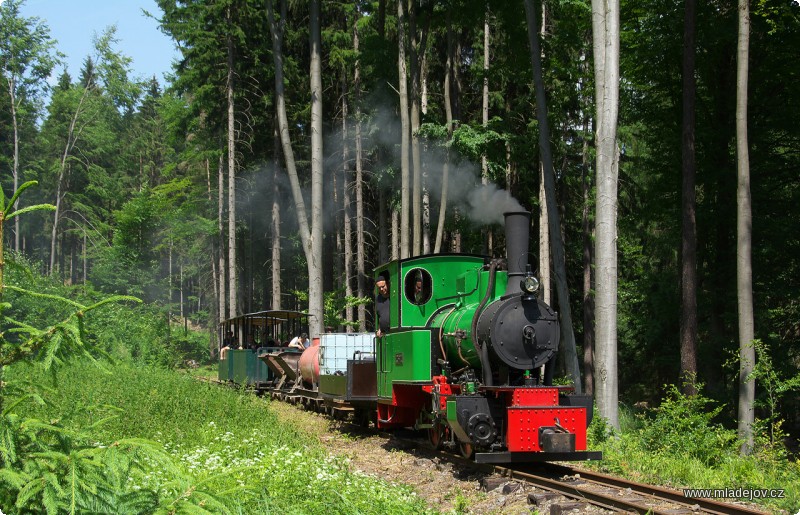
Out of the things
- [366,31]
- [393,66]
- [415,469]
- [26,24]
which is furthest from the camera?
[26,24]

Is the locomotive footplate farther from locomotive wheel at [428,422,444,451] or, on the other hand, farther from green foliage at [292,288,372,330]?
green foliage at [292,288,372,330]

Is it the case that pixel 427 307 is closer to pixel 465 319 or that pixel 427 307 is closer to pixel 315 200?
pixel 465 319

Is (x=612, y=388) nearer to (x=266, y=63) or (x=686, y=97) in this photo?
(x=686, y=97)

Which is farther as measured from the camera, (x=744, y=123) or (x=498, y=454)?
(x=744, y=123)

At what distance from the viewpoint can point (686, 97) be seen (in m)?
17.9

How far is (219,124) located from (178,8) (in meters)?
6.09

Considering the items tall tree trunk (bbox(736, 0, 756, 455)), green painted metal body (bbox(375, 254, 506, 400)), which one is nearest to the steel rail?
green painted metal body (bbox(375, 254, 506, 400))

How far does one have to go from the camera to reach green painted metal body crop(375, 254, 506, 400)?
1161cm

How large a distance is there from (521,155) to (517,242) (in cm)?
1549

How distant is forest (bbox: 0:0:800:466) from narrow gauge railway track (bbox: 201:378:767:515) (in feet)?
11.5

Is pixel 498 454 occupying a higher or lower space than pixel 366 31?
lower

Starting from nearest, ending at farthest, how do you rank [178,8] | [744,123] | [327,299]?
[744,123] → [327,299] → [178,8]

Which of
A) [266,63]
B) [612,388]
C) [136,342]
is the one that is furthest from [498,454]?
[266,63]

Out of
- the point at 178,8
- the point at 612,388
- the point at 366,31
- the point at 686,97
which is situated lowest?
the point at 612,388
